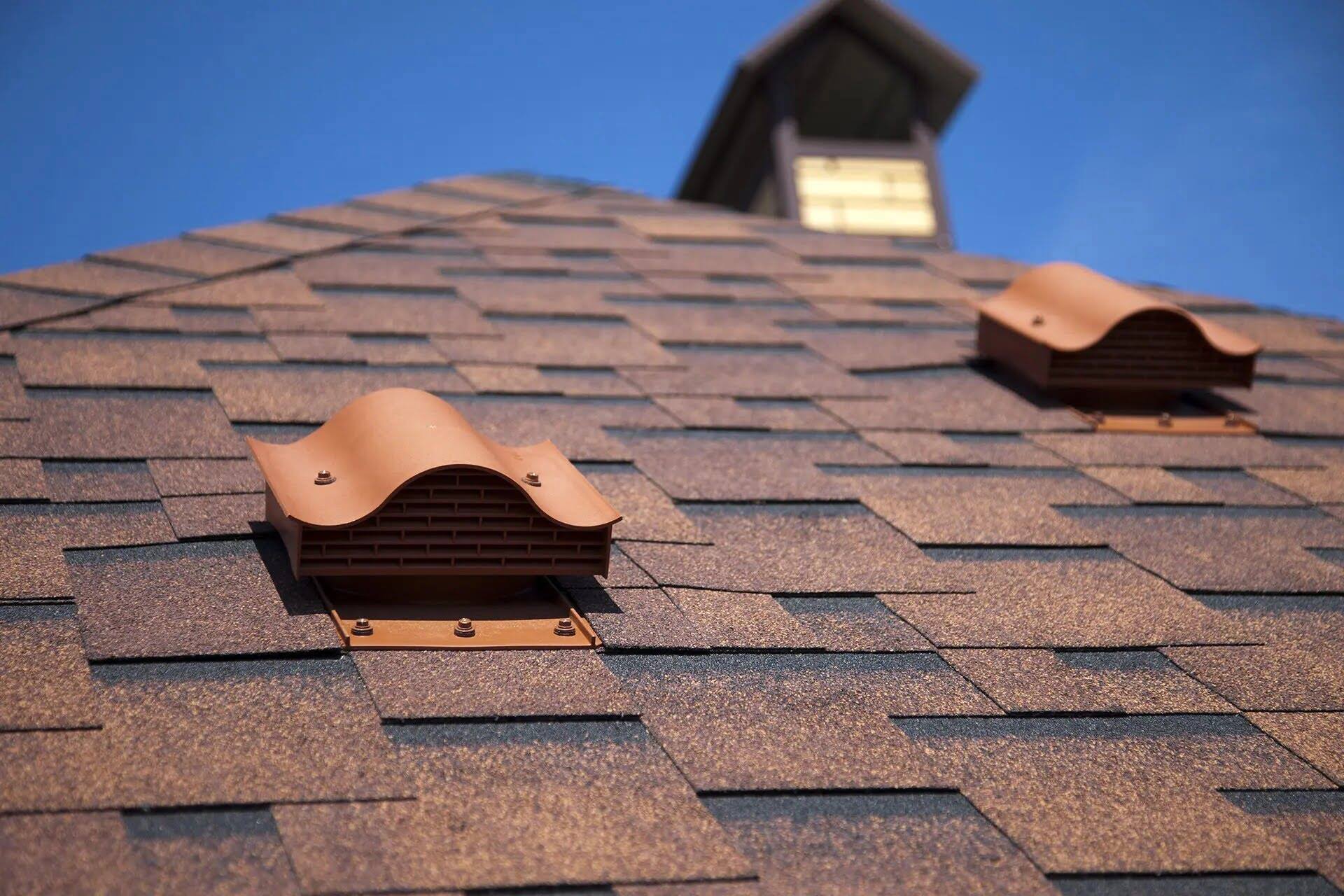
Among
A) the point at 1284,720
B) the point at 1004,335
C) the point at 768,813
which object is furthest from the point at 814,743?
the point at 1004,335

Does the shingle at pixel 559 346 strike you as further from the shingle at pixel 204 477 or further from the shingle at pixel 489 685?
the shingle at pixel 489 685

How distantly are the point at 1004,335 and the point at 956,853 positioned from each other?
270 centimetres

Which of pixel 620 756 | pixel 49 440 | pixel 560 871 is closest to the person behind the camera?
pixel 560 871

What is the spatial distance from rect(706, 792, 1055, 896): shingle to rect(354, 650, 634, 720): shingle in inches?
12.4

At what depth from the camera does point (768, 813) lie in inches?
77.5

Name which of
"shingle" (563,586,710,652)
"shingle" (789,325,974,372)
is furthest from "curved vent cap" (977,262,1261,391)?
"shingle" (563,586,710,652)

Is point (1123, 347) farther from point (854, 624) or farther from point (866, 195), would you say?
point (866, 195)

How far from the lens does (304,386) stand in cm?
365

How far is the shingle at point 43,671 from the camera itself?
1.96m

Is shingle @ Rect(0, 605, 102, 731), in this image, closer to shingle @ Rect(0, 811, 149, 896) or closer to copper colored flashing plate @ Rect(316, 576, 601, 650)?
shingle @ Rect(0, 811, 149, 896)

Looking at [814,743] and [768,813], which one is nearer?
[768,813]

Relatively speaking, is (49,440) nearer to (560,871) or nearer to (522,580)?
(522,580)

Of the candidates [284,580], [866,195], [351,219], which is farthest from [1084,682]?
[866,195]

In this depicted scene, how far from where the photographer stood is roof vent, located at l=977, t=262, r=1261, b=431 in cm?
410
